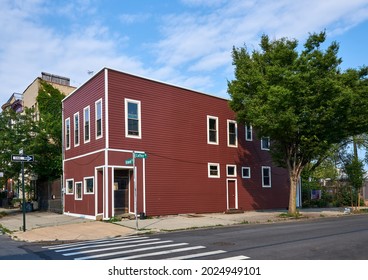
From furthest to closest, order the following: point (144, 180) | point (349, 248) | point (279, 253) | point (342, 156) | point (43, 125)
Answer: point (342, 156), point (43, 125), point (144, 180), point (349, 248), point (279, 253)

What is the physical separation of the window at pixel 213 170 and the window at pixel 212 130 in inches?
60.0

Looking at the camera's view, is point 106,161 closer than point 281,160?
Yes

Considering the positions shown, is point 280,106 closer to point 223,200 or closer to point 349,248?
point 223,200

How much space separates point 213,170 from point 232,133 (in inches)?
137

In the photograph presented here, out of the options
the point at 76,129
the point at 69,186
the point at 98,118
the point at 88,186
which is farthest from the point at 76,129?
the point at 88,186

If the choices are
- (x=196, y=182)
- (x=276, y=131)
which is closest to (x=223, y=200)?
(x=196, y=182)

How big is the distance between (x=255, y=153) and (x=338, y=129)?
843 cm

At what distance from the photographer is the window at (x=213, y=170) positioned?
90.0 feet

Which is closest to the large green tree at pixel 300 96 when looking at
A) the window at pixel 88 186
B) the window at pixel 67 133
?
the window at pixel 88 186

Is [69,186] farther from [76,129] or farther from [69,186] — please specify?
[76,129]

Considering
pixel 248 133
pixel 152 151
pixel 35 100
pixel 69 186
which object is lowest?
pixel 69 186

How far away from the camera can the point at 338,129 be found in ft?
78.4

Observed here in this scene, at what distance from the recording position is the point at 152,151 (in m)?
24.2

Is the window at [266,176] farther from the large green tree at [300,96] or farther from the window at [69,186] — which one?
the window at [69,186]
